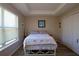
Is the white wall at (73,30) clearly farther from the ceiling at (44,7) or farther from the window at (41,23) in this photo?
the window at (41,23)

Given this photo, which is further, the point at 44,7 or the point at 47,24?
the point at 47,24

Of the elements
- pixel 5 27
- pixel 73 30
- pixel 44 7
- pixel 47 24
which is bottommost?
pixel 73 30

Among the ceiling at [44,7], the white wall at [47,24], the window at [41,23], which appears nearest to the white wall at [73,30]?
the ceiling at [44,7]

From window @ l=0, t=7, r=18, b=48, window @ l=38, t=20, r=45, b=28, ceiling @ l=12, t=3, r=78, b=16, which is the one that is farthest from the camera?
window @ l=38, t=20, r=45, b=28

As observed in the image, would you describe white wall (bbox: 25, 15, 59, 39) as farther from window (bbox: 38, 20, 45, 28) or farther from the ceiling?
the ceiling

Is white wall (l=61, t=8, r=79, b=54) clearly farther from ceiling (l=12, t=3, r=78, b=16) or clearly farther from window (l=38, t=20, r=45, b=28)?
window (l=38, t=20, r=45, b=28)

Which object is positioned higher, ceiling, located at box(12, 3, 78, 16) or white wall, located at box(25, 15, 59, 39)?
ceiling, located at box(12, 3, 78, 16)

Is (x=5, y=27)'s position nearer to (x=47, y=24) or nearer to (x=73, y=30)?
(x=73, y=30)

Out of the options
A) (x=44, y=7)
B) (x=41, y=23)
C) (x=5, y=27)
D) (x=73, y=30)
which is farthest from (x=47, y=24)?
(x=5, y=27)

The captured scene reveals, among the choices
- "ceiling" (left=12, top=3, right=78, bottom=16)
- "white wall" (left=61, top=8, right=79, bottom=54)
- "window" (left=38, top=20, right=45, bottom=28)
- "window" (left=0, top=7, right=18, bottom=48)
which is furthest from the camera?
"window" (left=38, top=20, right=45, bottom=28)

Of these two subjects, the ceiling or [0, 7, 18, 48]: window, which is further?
the ceiling

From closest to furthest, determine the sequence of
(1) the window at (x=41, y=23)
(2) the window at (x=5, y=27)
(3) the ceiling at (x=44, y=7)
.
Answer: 1. (2) the window at (x=5, y=27)
2. (3) the ceiling at (x=44, y=7)
3. (1) the window at (x=41, y=23)

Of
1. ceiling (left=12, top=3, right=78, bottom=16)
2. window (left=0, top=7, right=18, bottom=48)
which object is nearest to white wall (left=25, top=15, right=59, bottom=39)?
ceiling (left=12, top=3, right=78, bottom=16)

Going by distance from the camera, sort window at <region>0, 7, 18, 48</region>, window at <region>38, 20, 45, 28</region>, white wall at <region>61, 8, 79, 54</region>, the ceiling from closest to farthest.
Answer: window at <region>0, 7, 18, 48</region> < the ceiling < white wall at <region>61, 8, 79, 54</region> < window at <region>38, 20, 45, 28</region>
